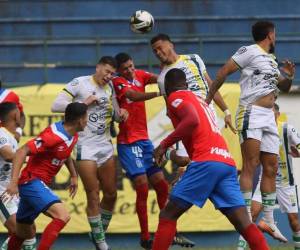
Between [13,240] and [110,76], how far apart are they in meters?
2.49

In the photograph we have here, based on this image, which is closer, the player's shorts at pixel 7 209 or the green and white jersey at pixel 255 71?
the green and white jersey at pixel 255 71

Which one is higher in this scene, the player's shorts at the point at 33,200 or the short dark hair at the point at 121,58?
the short dark hair at the point at 121,58

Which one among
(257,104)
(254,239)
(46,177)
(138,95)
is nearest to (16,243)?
(46,177)

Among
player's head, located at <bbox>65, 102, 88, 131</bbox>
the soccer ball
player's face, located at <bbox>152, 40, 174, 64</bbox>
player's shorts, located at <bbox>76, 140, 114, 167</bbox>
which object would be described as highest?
the soccer ball

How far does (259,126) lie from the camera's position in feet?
36.2

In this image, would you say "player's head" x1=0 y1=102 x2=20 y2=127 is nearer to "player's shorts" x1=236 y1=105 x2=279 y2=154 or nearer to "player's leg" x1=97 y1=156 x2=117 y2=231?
"player's leg" x1=97 y1=156 x2=117 y2=231

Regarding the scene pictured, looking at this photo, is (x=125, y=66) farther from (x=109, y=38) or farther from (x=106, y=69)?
(x=109, y=38)

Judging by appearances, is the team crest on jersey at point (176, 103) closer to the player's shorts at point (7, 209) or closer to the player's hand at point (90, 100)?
the player's hand at point (90, 100)

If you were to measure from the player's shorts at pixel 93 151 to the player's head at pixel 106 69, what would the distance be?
2.62 ft

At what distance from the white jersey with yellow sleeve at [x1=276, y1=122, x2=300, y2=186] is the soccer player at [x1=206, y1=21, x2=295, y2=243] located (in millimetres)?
1609

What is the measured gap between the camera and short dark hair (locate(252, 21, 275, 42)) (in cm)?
1111

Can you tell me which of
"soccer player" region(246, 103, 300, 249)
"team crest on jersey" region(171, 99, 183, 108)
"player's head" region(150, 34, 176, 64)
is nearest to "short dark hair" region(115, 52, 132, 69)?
"player's head" region(150, 34, 176, 64)

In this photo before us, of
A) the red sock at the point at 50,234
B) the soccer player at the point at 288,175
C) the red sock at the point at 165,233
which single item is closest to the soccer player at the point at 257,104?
the soccer player at the point at 288,175

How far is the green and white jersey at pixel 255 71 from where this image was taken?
433 inches
